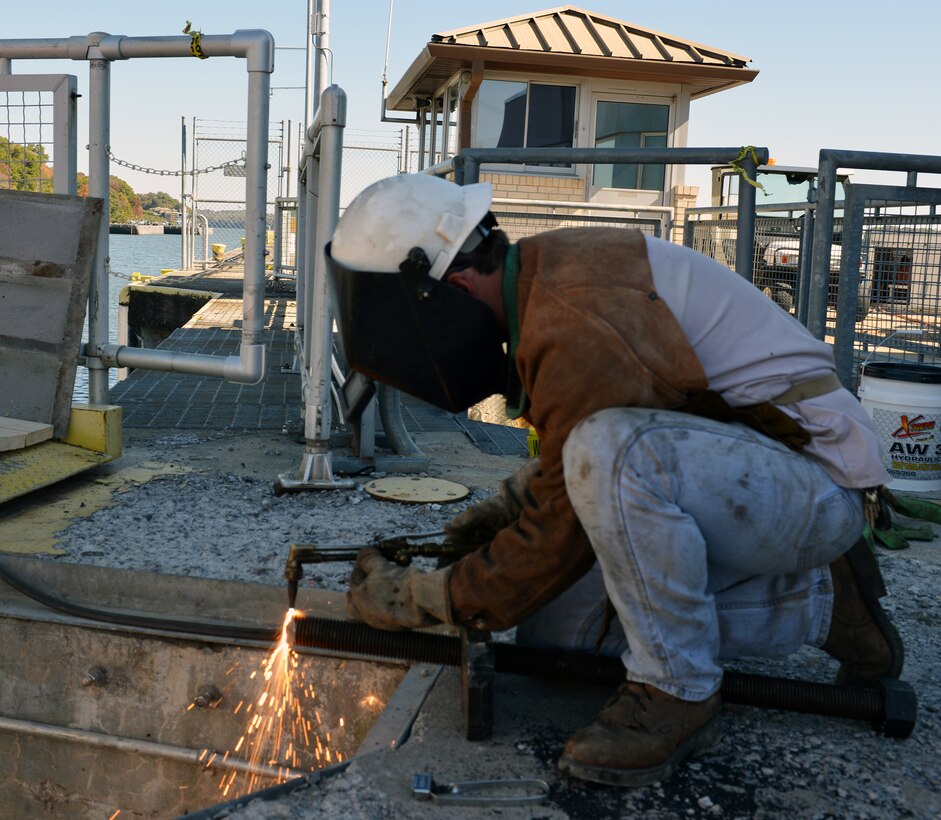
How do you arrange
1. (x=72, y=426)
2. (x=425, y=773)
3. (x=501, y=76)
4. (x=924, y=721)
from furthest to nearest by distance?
(x=501, y=76) → (x=72, y=426) → (x=924, y=721) → (x=425, y=773)

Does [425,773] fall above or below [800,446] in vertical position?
below

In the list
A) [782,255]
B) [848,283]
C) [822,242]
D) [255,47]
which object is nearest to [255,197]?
[255,47]

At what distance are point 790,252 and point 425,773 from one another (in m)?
6.41

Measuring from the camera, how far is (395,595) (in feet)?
8.39

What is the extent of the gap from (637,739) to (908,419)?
3.76 meters

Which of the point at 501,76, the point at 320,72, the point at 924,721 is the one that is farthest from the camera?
the point at 501,76

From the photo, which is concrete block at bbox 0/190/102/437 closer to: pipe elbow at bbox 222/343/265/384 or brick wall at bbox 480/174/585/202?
pipe elbow at bbox 222/343/265/384

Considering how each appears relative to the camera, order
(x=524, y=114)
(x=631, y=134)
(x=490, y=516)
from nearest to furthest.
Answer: (x=490, y=516) → (x=524, y=114) → (x=631, y=134)

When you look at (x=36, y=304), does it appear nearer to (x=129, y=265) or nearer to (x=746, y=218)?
(x=746, y=218)

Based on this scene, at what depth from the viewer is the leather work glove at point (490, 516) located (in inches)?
111

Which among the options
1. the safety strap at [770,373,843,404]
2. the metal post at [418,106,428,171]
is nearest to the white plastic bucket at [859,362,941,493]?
the safety strap at [770,373,843,404]

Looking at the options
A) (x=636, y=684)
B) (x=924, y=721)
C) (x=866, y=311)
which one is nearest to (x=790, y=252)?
(x=866, y=311)

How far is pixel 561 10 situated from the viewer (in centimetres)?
1564

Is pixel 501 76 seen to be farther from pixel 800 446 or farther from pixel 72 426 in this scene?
pixel 800 446
